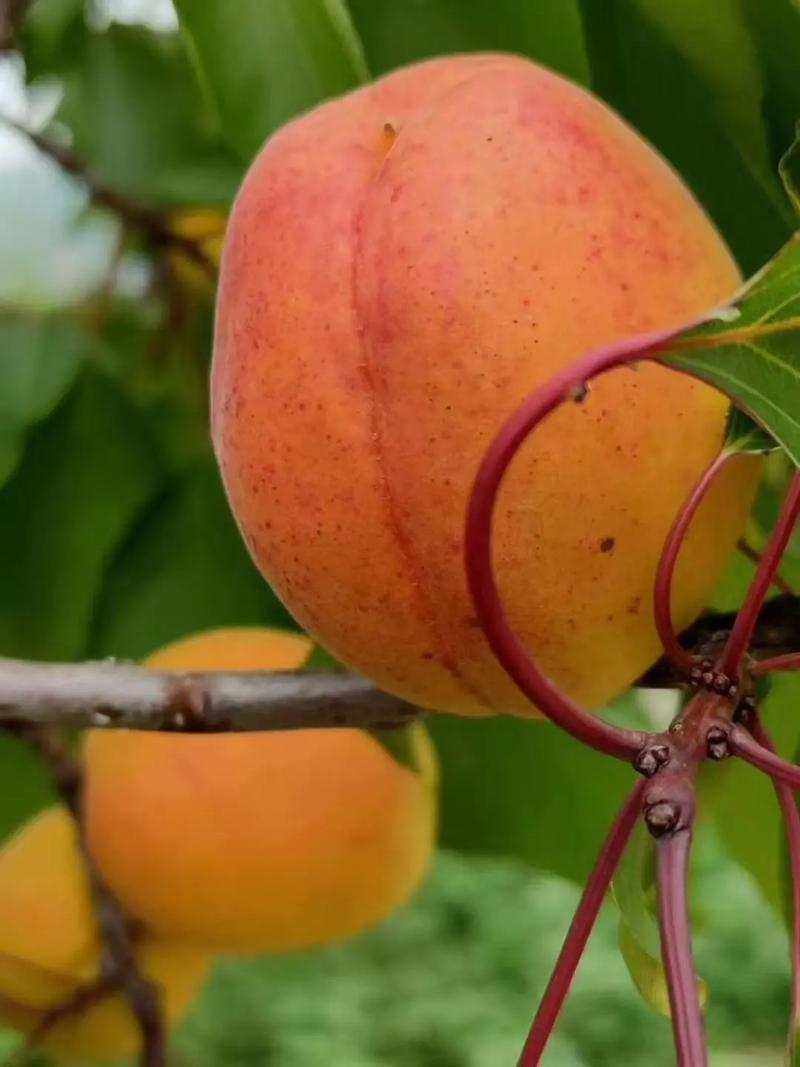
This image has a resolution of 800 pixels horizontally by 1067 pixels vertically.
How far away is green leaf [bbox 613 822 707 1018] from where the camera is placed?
0.99ft

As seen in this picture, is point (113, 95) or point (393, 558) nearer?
point (393, 558)

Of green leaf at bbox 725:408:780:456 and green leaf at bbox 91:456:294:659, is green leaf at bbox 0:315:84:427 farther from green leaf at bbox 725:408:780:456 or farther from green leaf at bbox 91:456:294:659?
green leaf at bbox 725:408:780:456

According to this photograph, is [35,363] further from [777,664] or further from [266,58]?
[777,664]

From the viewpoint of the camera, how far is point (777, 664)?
0.29 m

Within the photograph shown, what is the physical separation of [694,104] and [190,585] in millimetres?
377

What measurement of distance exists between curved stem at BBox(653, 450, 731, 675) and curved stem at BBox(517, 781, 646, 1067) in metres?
0.04

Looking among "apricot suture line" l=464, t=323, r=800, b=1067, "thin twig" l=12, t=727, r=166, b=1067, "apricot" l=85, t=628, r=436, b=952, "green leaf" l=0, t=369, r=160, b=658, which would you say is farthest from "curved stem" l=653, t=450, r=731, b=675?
"green leaf" l=0, t=369, r=160, b=658

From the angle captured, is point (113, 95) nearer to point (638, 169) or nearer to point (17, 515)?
point (17, 515)

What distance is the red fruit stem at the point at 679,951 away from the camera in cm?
23

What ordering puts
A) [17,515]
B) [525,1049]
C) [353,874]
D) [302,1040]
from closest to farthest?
[525,1049]
[353,874]
[17,515]
[302,1040]

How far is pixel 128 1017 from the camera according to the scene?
0.58m

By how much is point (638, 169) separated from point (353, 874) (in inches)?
12.5

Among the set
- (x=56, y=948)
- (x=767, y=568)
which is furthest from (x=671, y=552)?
(x=56, y=948)

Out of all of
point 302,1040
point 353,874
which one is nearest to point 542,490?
point 353,874
